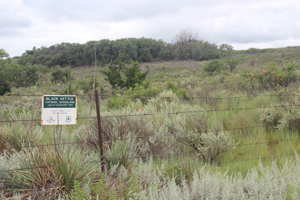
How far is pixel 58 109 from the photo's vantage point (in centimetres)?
345

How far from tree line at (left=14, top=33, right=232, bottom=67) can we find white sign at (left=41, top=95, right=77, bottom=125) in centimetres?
5395

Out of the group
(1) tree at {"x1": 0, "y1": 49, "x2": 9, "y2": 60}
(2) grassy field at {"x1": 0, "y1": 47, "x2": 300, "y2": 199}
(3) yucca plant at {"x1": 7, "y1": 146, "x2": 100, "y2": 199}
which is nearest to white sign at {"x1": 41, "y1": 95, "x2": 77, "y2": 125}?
(2) grassy field at {"x1": 0, "y1": 47, "x2": 300, "y2": 199}

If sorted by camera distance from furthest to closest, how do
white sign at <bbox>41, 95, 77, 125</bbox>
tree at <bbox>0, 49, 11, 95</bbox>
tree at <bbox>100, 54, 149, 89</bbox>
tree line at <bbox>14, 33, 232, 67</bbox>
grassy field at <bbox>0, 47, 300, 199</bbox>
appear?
tree line at <bbox>14, 33, 232, 67</bbox> < tree at <bbox>0, 49, 11, 95</bbox> < tree at <bbox>100, 54, 149, 89</bbox> < white sign at <bbox>41, 95, 77, 125</bbox> < grassy field at <bbox>0, 47, 300, 199</bbox>

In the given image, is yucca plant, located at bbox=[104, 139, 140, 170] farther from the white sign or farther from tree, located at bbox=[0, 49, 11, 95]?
tree, located at bbox=[0, 49, 11, 95]

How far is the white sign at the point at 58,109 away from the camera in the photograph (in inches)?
132

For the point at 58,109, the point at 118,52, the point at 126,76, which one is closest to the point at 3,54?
the point at 126,76

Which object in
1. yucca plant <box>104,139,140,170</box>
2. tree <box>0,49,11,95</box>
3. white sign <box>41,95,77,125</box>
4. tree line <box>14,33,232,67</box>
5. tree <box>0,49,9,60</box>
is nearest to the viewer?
white sign <box>41,95,77,125</box>

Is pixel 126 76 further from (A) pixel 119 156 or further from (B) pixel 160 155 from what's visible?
(A) pixel 119 156

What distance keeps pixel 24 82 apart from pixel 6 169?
2719cm

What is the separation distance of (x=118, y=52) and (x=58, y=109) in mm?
57688

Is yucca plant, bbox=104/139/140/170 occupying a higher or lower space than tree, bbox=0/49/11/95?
lower

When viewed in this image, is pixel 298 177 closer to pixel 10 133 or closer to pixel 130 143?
pixel 130 143

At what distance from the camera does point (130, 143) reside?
449 cm

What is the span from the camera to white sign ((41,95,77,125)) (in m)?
3.36
